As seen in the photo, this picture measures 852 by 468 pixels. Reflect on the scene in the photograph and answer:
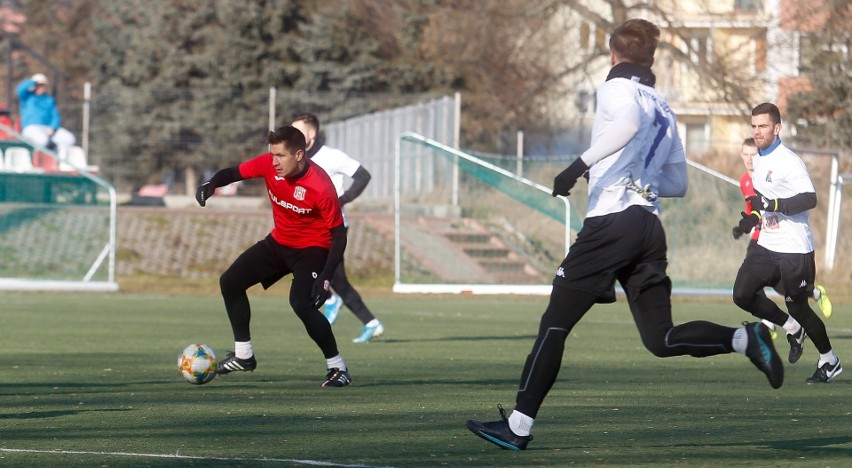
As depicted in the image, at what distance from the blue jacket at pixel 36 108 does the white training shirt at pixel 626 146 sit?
81.9 ft

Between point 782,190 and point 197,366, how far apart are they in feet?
14.4

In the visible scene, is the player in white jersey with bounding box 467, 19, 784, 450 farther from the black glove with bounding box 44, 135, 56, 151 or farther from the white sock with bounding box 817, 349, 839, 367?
the black glove with bounding box 44, 135, 56, 151

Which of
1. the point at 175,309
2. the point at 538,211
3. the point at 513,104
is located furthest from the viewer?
the point at 513,104

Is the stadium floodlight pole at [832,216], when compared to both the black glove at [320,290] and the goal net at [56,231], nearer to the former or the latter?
the goal net at [56,231]

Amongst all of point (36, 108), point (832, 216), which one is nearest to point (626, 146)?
point (832, 216)

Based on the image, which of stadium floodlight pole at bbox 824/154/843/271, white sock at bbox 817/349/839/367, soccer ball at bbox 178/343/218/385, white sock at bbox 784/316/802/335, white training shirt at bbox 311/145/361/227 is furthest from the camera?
stadium floodlight pole at bbox 824/154/843/271

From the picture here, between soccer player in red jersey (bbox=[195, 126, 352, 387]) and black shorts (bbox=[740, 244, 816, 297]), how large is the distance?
3289 millimetres

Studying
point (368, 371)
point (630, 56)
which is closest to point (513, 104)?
point (368, 371)

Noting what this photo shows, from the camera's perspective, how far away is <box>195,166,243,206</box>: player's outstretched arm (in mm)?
9609

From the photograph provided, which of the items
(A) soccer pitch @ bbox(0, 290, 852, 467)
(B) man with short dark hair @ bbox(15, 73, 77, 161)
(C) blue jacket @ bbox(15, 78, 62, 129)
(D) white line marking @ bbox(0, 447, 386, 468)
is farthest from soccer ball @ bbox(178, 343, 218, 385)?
(C) blue jacket @ bbox(15, 78, 62, 129)

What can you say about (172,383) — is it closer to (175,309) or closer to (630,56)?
(630,56)

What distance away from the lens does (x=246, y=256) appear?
1046 centimetres

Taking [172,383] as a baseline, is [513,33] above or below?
above

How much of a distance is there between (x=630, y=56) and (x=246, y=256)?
13.2 feet
